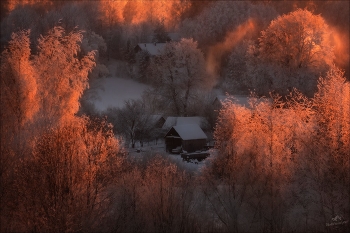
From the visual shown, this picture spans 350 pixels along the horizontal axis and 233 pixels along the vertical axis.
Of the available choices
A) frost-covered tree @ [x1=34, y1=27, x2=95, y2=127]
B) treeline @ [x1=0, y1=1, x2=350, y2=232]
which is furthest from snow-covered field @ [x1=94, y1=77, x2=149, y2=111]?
treeline @ [x1=0, y1=1, x2=350, y2=232]

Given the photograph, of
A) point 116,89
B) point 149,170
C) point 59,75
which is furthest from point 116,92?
point 149,170

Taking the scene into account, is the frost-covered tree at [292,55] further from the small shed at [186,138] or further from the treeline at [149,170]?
the treeline at [149,170]

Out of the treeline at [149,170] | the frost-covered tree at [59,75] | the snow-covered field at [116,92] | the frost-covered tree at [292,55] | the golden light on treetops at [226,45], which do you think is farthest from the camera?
the golden light on treetops at [226,45]

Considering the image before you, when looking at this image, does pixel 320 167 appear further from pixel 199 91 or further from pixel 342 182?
pixel 199 91

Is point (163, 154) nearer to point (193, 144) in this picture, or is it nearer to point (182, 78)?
point (193, 144)

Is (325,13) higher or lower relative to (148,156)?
higher

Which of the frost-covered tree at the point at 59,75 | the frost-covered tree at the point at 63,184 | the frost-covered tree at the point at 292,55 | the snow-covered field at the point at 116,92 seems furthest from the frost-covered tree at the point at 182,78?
the frost-covered tree at the point at 63,184

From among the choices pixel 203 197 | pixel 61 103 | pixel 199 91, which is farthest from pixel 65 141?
pixel 199 91
